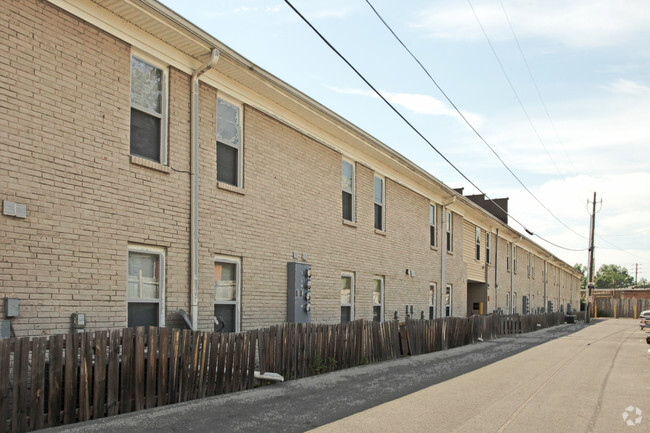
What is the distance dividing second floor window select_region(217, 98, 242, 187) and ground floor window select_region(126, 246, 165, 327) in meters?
2.34

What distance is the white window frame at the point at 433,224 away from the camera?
22.9m

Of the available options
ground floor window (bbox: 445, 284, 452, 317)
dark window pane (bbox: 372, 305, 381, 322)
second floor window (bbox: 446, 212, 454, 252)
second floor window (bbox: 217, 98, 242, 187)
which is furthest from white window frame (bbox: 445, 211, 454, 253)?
second floor window (bbox: 217, 98, 242, 187)

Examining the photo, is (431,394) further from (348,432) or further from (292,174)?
(292,174)

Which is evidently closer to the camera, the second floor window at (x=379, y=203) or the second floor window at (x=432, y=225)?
the second floor window at (x=379, y=203)

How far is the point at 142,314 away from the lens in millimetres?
9359

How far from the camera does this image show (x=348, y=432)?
22.7 feet

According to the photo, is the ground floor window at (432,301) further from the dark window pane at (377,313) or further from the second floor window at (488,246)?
the second floor window at (488,246)

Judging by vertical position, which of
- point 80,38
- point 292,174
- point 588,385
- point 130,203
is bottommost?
point 588,385

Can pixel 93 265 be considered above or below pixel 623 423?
above

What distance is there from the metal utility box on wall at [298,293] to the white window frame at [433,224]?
401 inches

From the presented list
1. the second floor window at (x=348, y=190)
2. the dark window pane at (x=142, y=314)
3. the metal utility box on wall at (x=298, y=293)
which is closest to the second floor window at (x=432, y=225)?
the second floor window at (x=348, y=190)

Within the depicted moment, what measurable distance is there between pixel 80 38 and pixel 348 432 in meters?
6.46

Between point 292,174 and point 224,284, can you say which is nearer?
point 224,284

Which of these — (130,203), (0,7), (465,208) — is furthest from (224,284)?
(465,208)
